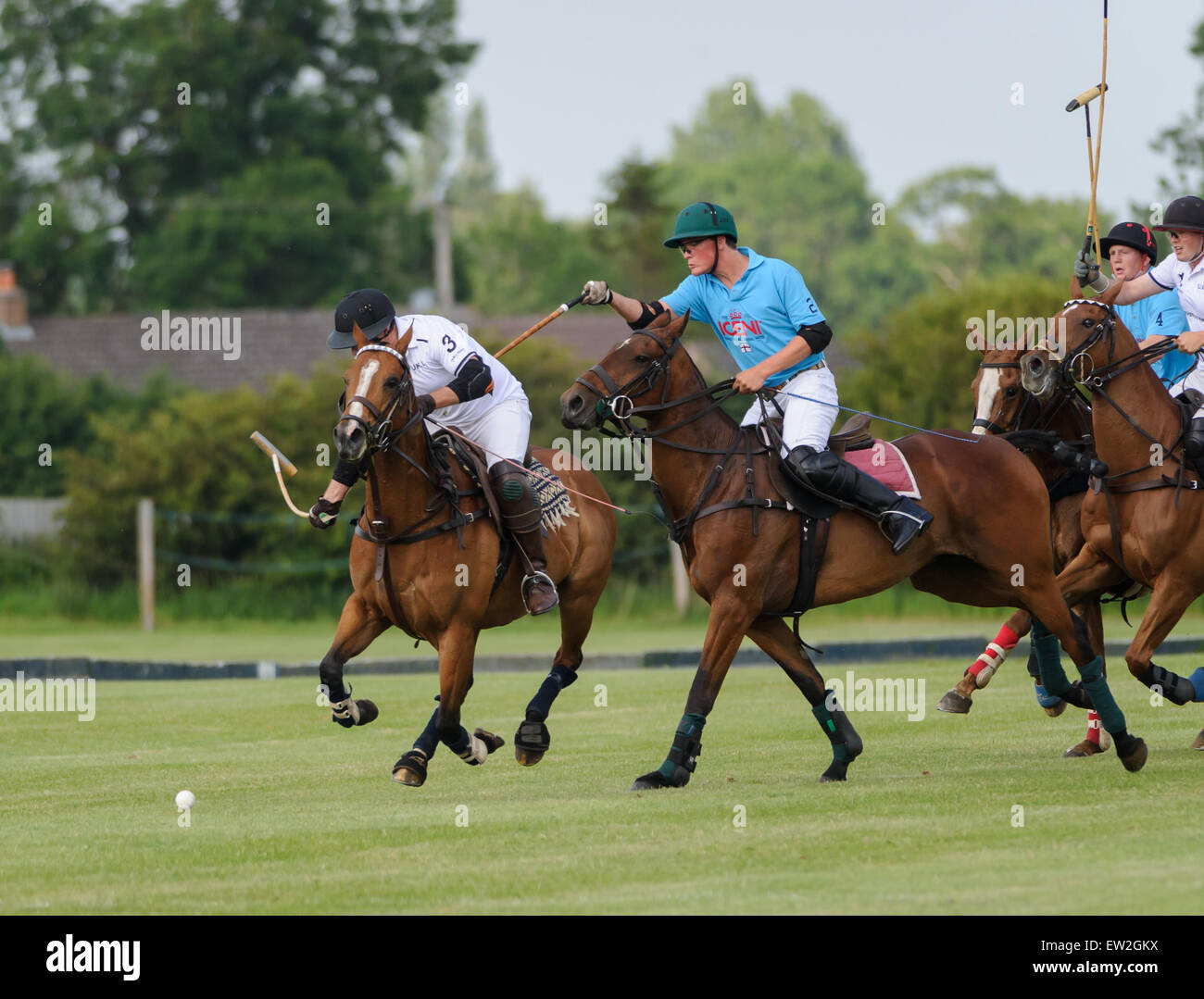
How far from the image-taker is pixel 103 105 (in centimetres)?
4484

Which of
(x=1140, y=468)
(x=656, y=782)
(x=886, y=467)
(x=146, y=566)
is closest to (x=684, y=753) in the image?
(x=656, y=782)

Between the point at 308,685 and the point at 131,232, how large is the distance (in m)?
34.6

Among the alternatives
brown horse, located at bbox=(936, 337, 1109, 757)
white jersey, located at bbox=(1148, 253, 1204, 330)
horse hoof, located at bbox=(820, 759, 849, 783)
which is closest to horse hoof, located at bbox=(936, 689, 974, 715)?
brown horse, located at bbox=(936, 337, 1109, 757)

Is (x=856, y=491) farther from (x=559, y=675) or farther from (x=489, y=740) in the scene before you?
(x=489, y=740)

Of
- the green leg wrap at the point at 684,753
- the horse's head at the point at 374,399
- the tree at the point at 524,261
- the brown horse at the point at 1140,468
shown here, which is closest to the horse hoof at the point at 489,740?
the green leg wrap at the point at 684,753

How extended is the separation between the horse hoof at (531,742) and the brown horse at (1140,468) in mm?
2928

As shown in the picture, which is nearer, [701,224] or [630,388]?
[630,388]

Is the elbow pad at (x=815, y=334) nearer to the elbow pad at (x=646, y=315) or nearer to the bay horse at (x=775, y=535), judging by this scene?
the bay horse at (x=775, y=535)

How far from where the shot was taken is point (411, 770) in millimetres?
8422

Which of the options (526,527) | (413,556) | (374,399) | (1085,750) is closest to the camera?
(374,399)

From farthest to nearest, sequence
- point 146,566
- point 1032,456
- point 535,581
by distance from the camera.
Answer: point 146,566
point 1032,456
point 535,581

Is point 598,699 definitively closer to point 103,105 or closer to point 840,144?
point 103,105

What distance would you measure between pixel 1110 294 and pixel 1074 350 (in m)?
0.39
